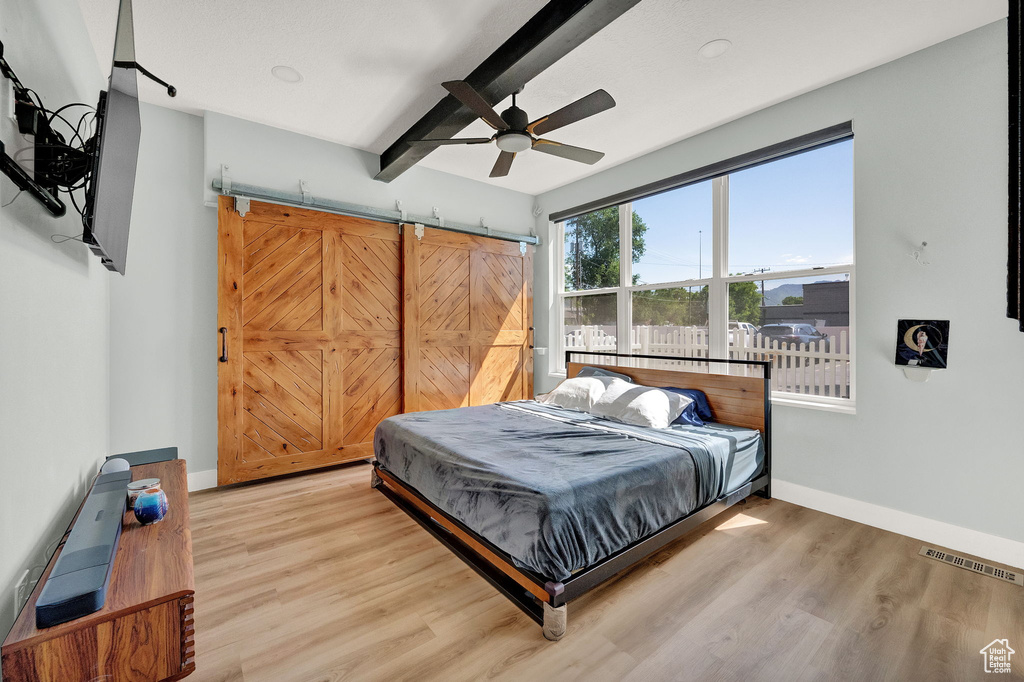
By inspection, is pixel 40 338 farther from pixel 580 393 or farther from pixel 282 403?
→ pixel 580 393

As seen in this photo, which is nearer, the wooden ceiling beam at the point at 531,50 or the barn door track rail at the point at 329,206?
the wooden ceiling beam at the point at 531,50

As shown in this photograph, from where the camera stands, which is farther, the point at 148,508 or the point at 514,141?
the point at 514,141

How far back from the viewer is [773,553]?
243 cm

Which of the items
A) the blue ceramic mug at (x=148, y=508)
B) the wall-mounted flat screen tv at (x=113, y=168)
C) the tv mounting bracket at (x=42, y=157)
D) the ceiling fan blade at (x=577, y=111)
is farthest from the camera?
the ceiling fan blade at (x=577, y=111)

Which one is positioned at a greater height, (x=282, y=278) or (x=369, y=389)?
(x=282, y=278)

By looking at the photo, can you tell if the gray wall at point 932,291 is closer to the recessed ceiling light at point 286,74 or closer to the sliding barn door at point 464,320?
the sliding barn door at point 464,320

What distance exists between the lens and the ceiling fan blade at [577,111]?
94.2 inches

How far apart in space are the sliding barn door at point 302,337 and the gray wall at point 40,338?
1322mm

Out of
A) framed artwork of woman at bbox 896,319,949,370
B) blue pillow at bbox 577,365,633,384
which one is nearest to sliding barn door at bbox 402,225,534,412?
blue pillow at bbox 577,365,633,384

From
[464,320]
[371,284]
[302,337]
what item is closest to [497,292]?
[464,320]

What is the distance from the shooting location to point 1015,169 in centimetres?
88

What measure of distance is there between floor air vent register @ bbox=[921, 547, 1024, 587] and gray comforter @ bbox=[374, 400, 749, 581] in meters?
1.09

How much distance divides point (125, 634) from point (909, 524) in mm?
3693

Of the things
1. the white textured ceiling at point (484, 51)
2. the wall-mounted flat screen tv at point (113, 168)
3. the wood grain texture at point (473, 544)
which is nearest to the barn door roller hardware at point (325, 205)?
the white textured ceiling at point (484, 51)
